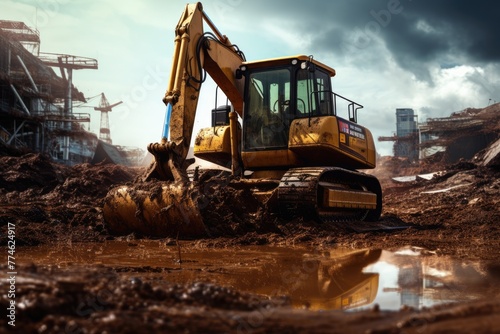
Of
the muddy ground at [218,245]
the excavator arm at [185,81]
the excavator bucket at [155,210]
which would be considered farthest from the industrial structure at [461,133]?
the excavator bucket at [155,210]

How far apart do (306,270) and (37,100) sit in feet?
127

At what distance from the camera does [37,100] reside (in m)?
38.6

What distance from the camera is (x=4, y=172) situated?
1614cm

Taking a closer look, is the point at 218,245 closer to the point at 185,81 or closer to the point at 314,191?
the point at 314,191

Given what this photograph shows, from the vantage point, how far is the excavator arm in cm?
788

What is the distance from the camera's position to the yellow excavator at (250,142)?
7.49 m

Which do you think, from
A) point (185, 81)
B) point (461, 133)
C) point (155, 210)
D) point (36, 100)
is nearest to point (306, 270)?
point (155, 210)

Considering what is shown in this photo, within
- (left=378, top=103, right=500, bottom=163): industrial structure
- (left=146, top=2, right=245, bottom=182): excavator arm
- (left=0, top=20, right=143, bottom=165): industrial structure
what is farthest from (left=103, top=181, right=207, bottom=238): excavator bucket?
(left=378, top=103, right=500, bottom=163): industrial structure

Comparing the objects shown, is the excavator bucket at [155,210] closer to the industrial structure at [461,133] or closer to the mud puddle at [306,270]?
the mud puddle at [306,270]

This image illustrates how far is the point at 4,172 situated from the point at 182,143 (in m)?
10.7

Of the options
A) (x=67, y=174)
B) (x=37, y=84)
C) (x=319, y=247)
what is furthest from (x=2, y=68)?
(x=319, y=247)

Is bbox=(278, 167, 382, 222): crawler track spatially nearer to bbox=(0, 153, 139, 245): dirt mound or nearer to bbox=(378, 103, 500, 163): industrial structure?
bbox=(0, 153, 139, 245): dirt mound

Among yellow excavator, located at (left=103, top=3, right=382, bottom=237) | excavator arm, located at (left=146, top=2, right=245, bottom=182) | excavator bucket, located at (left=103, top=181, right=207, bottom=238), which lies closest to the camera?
excavator bucket, located at (left=103, top=181, right=207, bottom=238)

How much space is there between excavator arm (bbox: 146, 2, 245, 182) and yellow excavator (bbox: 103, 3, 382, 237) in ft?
0.06
